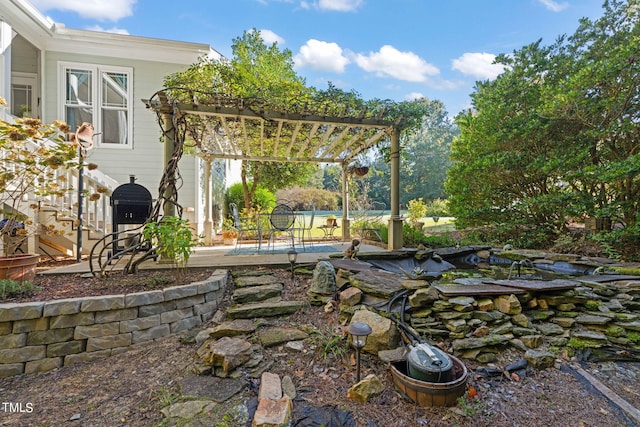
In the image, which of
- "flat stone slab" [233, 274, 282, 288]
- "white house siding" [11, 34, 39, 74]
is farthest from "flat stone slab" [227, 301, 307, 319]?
"white house siding" [11, 34, 39, 74]

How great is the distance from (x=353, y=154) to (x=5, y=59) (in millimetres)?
6498

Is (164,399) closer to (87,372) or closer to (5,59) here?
(87,372)

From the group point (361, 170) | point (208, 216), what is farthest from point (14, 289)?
point (361, 170)

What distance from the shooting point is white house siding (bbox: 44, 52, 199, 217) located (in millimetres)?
6156

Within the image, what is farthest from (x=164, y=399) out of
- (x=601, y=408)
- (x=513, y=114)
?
(x=513, y=114)

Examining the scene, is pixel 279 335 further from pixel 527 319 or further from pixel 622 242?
pixel 622 242

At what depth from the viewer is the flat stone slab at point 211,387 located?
5.74 ft

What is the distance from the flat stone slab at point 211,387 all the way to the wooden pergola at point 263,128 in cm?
235

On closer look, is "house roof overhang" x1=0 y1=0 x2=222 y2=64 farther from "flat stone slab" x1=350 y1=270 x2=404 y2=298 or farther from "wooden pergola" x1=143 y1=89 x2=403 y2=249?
"flat stone slab" x1=350 y1=270 x2=404 y2=298

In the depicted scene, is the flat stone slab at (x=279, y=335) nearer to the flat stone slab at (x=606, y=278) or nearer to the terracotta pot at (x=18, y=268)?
the terracotta pot at (x=18, y=268)

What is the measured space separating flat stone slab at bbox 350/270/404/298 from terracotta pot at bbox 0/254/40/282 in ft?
10.8

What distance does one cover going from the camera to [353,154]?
604cm

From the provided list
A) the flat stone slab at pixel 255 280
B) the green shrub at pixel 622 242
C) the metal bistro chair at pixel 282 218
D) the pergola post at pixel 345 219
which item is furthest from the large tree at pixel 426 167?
the flat stone slab at pixel 255 280

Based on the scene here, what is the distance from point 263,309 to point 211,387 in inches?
36.8
